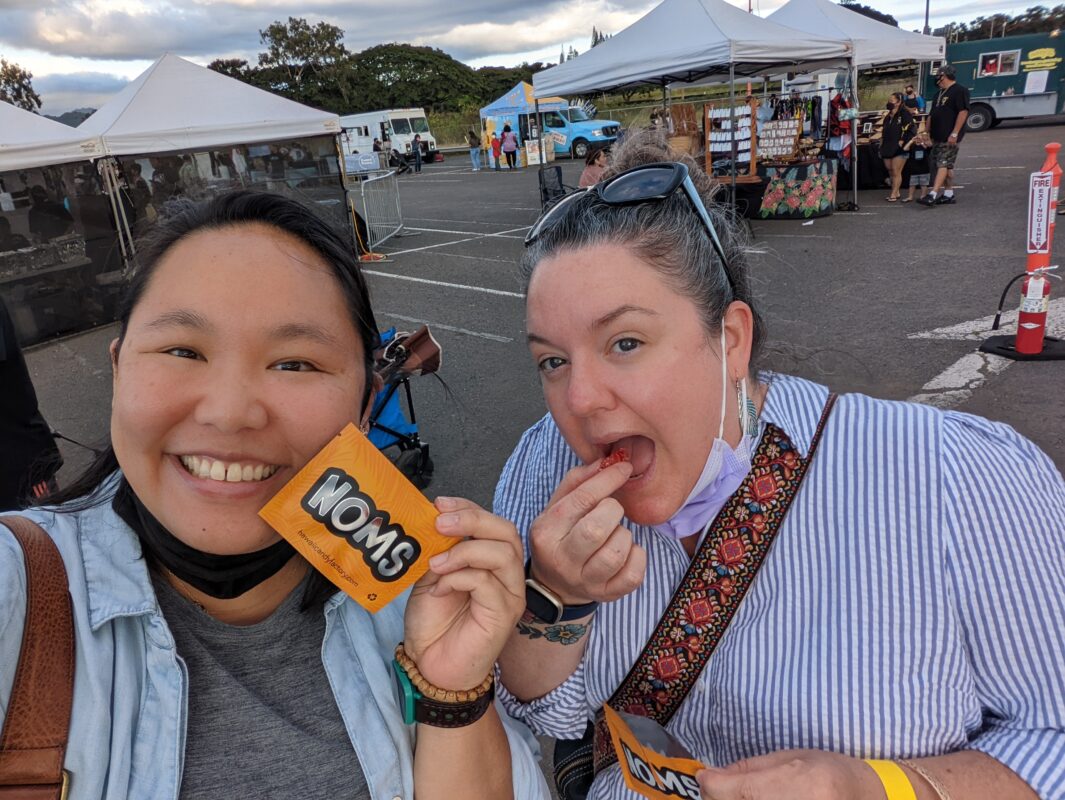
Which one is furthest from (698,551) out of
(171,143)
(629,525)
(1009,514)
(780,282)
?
(171,143)

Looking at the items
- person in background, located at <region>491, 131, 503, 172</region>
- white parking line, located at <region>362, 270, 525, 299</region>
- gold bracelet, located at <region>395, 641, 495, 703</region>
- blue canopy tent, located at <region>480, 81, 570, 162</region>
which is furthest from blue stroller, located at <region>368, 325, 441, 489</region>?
blue canopy tent, located at <region>480, 81, 570, 162</region>

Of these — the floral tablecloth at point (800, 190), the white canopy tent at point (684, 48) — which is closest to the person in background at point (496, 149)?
the white canopy tent at point (684, 48)

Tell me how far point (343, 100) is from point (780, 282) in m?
61.5

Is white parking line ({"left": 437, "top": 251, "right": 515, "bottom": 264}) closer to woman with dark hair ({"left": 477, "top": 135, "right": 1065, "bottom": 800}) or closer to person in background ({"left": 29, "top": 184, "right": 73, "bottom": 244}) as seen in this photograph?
person in background ({"left": 29, "top": 184, "right": 73, "bottom": 244})

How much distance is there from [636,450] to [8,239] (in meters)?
11.2

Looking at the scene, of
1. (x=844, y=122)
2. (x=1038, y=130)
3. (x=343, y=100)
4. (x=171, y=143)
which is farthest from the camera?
(x=343, y=100)

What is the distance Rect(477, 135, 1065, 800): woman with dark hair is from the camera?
1302mm

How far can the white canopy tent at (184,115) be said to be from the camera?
9.43 meters

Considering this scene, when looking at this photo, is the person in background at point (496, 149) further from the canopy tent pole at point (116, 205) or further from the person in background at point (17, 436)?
the person in background at point (17, 436)

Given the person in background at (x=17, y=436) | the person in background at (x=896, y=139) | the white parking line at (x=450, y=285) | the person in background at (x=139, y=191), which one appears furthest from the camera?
the person in background at (x=896, y=139)

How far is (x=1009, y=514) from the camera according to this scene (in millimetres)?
1331

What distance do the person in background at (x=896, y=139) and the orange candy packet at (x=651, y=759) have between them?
14.3 metres

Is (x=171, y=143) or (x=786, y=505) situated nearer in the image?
(x=786, y=505)

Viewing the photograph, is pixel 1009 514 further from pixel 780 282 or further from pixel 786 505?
pixel 780 282
